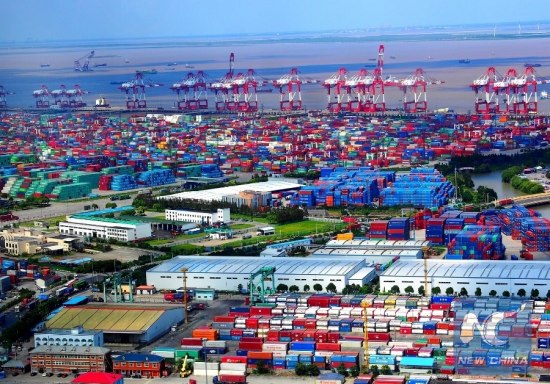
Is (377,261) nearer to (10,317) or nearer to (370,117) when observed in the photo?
(10,317)

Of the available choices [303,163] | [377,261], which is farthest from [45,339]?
[303,163]

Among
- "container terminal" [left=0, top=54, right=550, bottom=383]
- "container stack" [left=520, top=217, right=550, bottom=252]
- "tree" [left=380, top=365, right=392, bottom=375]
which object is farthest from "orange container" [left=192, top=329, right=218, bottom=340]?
"container stack" [left=520, top=217, right=550, bottom=252]

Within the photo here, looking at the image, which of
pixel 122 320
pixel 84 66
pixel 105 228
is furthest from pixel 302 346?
pixel 84 66

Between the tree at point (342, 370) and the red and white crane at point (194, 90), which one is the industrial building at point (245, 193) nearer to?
the tree at point (342, 370)

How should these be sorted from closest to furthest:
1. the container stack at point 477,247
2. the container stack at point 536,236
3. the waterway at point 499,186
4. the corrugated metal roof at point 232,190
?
the container stack at point 477,247 < the container stack at point 536,236 < the waterway at point 499,186 < the corrugated metal roof at point 232,190

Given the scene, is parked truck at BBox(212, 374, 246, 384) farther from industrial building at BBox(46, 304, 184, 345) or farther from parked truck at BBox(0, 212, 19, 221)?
parked truck at BBox(0, 212, 19, 221)

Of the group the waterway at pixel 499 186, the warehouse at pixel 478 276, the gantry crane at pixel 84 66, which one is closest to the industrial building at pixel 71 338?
the warehouse at pixel 478 276
